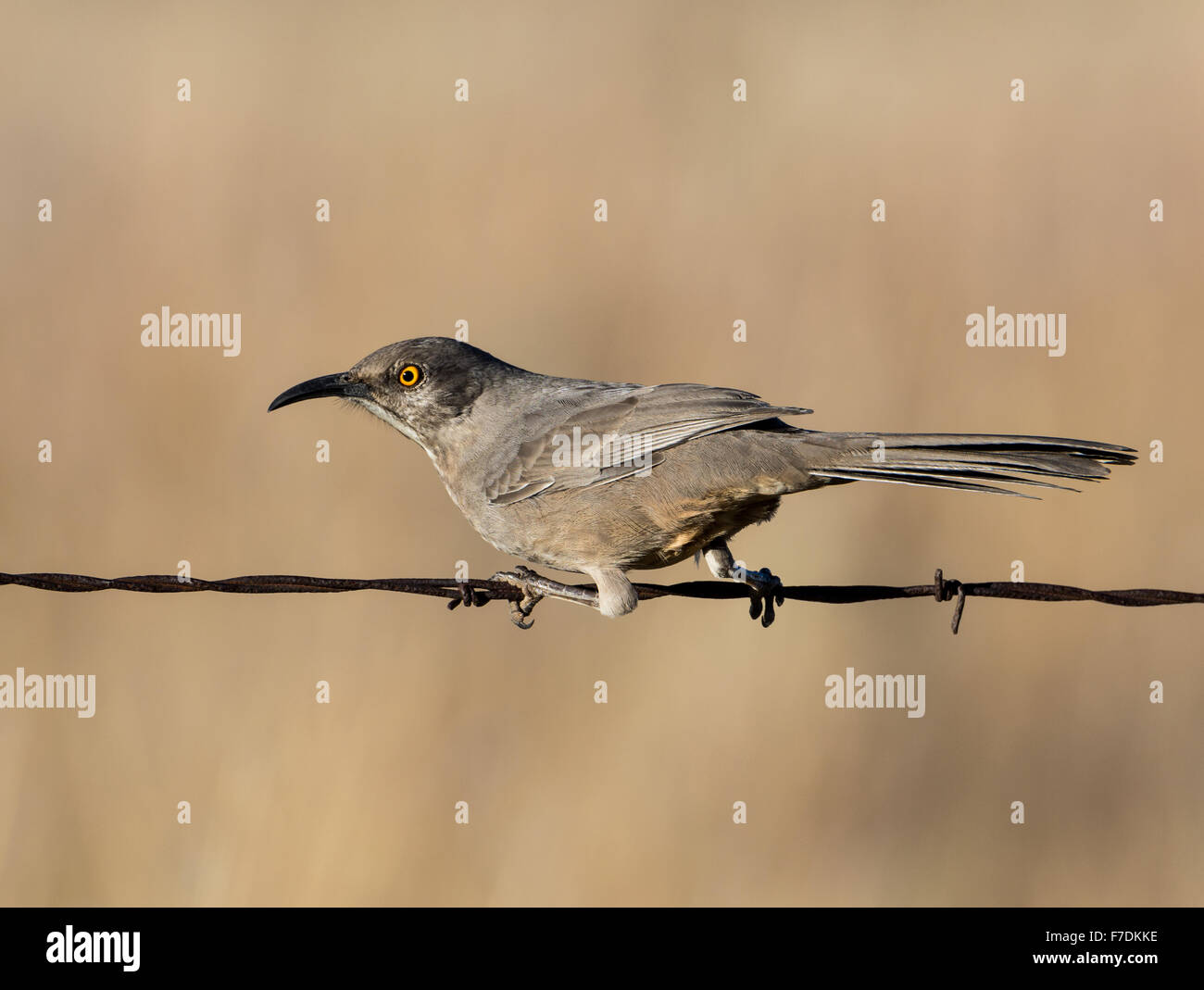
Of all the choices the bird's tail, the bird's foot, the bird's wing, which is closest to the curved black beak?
the bird's wing

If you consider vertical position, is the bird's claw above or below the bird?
below

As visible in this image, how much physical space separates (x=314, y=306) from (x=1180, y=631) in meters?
6.46

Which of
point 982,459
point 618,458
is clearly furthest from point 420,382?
point 982,459

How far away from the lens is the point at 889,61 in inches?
449

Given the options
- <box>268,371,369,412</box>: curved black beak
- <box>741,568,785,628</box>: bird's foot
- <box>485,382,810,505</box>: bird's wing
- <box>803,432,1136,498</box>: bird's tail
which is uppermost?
<box>268,371,369,412</box>: curved black beak

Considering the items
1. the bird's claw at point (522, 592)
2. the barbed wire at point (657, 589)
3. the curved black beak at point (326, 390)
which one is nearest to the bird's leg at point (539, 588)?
the bird's claw at point (522, 592)

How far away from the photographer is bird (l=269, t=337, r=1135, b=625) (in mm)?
4465

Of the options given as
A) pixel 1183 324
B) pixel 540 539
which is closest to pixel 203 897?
pixel 540 539

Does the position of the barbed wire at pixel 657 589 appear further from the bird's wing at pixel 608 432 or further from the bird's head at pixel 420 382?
the bird's head at pixel 420 382

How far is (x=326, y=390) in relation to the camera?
585 centimetres

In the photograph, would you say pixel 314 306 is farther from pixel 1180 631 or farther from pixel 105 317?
pixel 1180 631

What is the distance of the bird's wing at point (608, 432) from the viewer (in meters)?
5.09

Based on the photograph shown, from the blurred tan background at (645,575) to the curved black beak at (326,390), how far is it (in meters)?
1.60

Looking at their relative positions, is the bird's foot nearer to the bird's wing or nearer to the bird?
the bird
